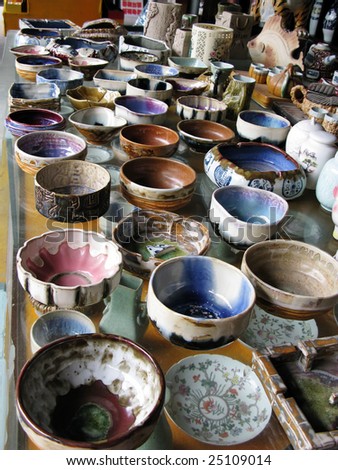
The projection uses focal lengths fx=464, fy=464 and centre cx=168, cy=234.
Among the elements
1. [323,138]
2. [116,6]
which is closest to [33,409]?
[323,138]

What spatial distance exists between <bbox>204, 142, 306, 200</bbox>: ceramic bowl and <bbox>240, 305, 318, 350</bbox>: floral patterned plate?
13.0 inches

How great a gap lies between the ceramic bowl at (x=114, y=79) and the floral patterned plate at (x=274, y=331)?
99 cm

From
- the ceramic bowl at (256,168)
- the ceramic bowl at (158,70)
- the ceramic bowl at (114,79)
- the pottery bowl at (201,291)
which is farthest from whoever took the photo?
the ceramic bowl at (158,70)

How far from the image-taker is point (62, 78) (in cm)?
164

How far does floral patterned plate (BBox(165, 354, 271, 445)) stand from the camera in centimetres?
64

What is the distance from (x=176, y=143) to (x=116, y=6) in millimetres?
3595

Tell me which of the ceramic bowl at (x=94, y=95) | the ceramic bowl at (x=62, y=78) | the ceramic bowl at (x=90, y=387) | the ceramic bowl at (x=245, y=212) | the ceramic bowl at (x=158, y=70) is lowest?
the ceramic bowl at (x=90, y=387)

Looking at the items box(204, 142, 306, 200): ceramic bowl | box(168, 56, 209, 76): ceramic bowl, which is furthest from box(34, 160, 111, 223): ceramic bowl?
box(168, 56, 209, 76): ceramic bowl

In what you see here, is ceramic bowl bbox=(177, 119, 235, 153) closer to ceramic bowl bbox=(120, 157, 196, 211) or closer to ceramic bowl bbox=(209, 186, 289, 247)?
ceramic bowl bbox=(120, 157, 196, 211)

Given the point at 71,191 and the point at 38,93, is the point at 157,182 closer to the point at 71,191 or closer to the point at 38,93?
the point at 71,191

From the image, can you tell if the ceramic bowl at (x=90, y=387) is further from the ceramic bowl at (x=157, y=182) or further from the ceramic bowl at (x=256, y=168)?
the ceramic bowl at (x=256, y=168)

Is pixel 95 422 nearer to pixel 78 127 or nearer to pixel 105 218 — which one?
pixel 105 218

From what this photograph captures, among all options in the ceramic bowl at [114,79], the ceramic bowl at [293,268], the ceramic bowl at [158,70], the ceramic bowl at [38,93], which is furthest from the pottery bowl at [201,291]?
the ceramic bowl at [158,70]

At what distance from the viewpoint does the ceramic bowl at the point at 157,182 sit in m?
0.99
